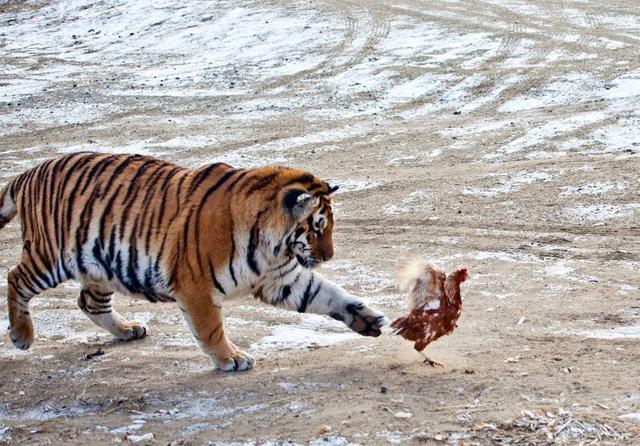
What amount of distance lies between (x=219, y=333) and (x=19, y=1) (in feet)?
71.0

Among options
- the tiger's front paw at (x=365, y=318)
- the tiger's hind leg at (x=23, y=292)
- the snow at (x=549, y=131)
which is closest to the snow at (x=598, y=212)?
the snow at (x=549, y=131)

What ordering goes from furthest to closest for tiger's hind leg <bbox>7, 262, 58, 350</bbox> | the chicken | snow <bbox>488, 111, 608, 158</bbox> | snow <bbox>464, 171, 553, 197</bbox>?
snow <bbox>488, 111, 608, 158</bbox> < snow <bbox>464, 171, 553, 197</bbox> < tiger's hind leg <bbox>7, 262, 58, 350</bbox> < the chicken

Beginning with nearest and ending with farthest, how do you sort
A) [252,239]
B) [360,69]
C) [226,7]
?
[252,239], [360,69], [226,7]

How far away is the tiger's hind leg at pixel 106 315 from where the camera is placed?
22.0 feet

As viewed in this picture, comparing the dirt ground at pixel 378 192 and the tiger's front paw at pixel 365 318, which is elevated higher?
the tiger's front paw at pixel 365 318

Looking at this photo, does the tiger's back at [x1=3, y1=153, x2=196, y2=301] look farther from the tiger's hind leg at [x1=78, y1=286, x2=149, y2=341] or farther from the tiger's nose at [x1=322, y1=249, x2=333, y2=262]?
the tiger's nose at [x1=322, y1=249, x2=333, y2=262]

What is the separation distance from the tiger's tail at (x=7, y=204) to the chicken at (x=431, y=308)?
2.83 m

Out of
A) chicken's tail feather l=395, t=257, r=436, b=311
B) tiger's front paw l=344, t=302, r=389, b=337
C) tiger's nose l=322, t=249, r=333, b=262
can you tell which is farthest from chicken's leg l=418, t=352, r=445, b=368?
tiger's nose l=322, t=249, r=333, b=262

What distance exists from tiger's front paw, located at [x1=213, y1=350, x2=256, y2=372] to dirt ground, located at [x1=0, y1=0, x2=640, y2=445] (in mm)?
46

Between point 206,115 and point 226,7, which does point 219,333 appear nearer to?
point 206,115

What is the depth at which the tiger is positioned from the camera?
587 centimetres

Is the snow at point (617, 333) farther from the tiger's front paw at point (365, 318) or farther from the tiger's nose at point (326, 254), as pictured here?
the tiger's nose at point (326, 254)

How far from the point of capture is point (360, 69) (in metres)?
15.9

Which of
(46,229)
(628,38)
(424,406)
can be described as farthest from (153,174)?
(628,38)
